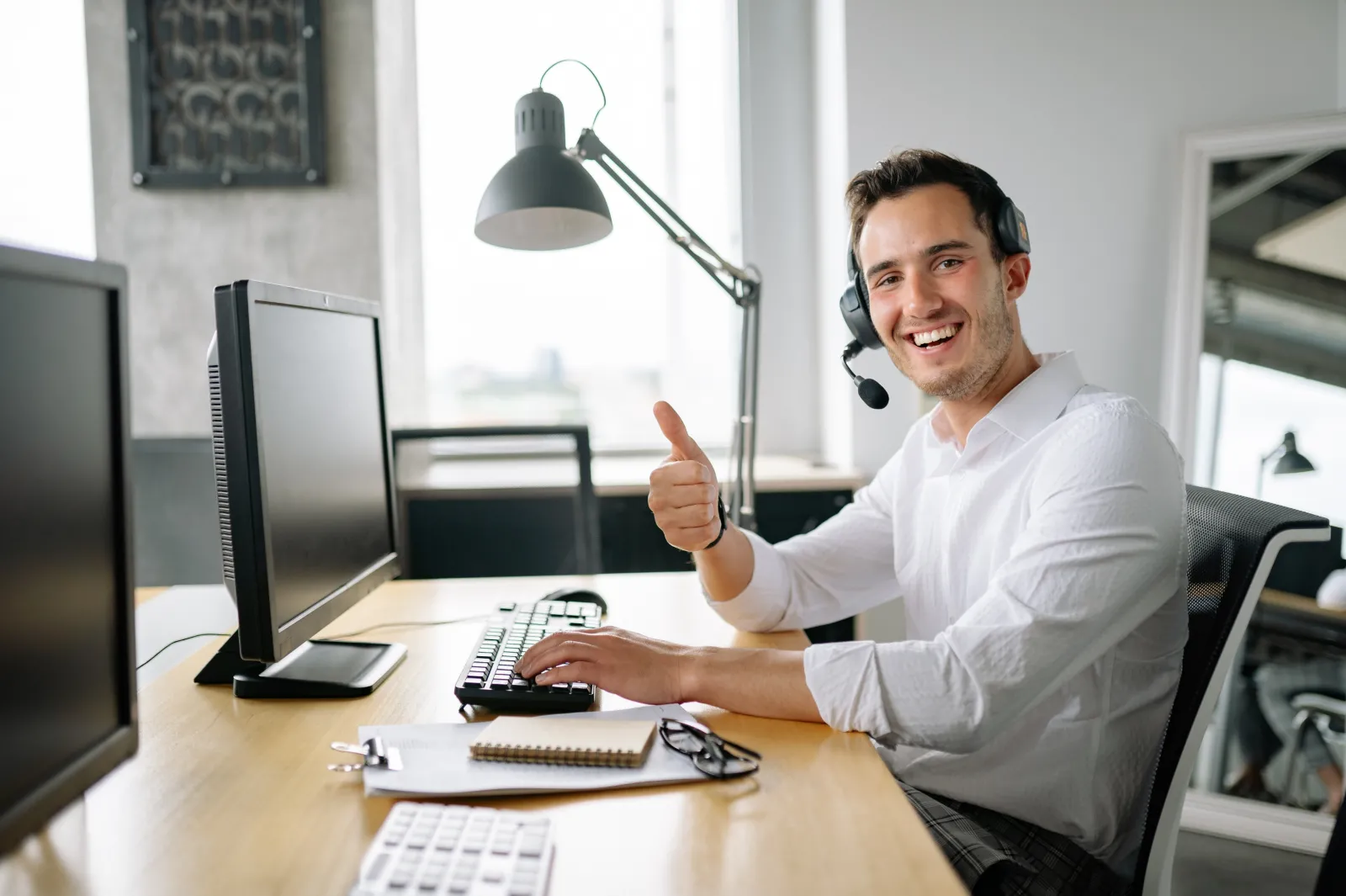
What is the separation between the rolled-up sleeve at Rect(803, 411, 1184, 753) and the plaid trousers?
110mm

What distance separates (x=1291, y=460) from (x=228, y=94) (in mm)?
2790

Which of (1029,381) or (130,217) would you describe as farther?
(130,217)

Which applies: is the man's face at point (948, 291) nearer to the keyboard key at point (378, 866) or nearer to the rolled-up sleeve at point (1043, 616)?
the rolled-up sleeve at point (1043, 616)

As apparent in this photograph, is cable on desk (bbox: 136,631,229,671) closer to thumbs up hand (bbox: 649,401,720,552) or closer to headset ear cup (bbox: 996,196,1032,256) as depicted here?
thumbs up hand (bbox: 649,401,720,552)

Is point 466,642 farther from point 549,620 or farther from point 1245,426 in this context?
point 1245,426

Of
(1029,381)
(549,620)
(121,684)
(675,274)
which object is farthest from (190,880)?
(675,274)

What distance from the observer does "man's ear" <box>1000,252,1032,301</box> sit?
4.08ft

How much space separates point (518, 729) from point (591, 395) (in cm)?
210

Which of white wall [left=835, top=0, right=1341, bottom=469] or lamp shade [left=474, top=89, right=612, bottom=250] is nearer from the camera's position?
lamp shade [left=474, top=89, right=612, bottom=250]

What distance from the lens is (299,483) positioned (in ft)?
3.25

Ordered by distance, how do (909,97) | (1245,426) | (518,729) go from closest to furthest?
(518,729) < (1245,426) < (909,97)

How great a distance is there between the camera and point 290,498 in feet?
3.16

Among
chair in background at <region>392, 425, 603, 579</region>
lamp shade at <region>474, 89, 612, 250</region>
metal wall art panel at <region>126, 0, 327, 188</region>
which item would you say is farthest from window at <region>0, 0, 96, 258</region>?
lamp shade at <region>474, 89, 612, 250</region>

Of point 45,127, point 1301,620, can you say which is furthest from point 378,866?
point 45,127
